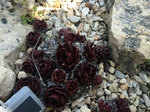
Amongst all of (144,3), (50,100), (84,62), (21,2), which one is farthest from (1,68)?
(144,3)

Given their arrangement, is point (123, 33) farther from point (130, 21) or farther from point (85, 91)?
point (85, 91)

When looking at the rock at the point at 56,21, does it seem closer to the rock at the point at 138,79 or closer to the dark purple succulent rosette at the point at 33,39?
the dark purple succulent rosette at the point at 33,39

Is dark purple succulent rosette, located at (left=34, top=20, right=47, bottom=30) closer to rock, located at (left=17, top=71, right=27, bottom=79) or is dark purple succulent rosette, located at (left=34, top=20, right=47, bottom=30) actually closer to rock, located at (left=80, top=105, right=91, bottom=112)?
rock, located at (left=17, top=71, right=27, bottom=79)

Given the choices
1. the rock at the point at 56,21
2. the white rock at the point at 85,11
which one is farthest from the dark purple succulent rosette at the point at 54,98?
the white rock at the point at 85,11

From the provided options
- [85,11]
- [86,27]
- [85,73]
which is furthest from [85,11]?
[85,73]

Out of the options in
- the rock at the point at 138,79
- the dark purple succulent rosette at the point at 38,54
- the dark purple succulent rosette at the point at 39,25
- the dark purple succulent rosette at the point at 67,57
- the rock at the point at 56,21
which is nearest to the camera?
the dark purple succulent rosette at the point at 67,57

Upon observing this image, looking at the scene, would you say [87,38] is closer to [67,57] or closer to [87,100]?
[67,57]
